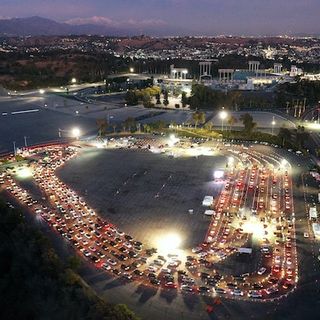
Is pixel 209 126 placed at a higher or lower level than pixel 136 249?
higher

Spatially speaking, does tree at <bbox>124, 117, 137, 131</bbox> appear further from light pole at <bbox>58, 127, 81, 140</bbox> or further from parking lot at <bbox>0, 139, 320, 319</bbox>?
parking lot at <bbox>0, 139, 320, 319</bbox>

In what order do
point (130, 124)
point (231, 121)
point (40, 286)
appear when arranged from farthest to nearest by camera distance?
point (130, 124) < point (231, 121) < point (40, 286)

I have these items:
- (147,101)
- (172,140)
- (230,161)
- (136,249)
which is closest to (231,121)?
(172,140)

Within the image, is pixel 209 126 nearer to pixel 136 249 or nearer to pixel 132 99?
pixel 132 99

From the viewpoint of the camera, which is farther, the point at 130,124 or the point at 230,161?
the point at 130,124

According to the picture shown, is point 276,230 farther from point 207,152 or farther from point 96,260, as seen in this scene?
point 207,152

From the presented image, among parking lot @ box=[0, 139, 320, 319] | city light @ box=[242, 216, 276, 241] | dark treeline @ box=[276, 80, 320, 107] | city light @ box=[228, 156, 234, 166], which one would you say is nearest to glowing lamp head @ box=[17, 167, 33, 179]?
parking lot @ box=[0, 139, 320, 319]

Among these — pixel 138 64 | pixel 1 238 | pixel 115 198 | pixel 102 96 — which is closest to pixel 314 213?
pixel 115 198

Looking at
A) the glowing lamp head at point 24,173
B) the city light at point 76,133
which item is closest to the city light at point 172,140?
the city light at point 76,133
